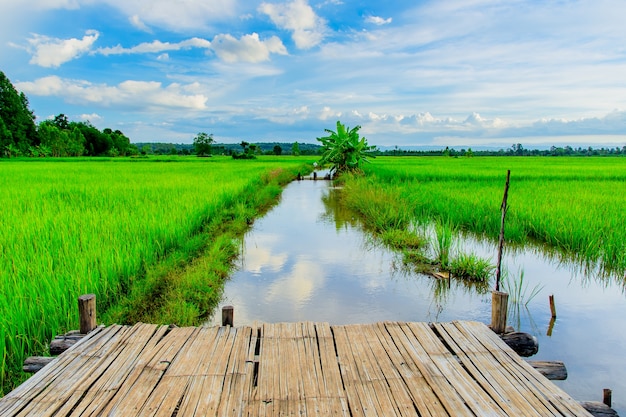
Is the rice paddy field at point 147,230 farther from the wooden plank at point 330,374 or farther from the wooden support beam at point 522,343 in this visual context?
the wooden support beam at point 522,343

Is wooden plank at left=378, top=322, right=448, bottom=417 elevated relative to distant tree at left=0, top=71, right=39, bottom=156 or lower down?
lower down

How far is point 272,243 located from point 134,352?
4.74 meters

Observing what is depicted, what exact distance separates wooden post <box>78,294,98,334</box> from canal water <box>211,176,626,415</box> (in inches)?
55.7

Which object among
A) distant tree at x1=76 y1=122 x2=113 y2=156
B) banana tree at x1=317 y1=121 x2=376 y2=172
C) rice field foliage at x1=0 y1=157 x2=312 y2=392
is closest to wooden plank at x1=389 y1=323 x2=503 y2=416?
rice field foliage at x1=0 y1=157 x2=312 y2=392

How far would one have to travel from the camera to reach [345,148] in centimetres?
1778

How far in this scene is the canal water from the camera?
3.35 meters

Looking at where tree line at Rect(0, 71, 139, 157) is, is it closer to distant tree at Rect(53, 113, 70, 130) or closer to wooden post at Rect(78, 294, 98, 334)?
distant tree at Rect(53, 113, 70, 130)

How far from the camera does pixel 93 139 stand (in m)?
54.9

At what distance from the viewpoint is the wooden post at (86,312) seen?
→ 2.59 m

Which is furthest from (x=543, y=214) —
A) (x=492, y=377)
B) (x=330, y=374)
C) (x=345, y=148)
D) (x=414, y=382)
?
(x=345, y=148)

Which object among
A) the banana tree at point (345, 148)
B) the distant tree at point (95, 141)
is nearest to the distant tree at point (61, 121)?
the distant tree at point (95, 141)

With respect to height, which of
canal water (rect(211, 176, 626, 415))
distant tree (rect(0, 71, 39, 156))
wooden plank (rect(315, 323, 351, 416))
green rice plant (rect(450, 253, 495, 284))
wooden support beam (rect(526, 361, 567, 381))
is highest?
distant tree (rect(0, 71, 39, 156))

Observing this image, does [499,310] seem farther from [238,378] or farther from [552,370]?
[238,378]

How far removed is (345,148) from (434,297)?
45.0 feet
